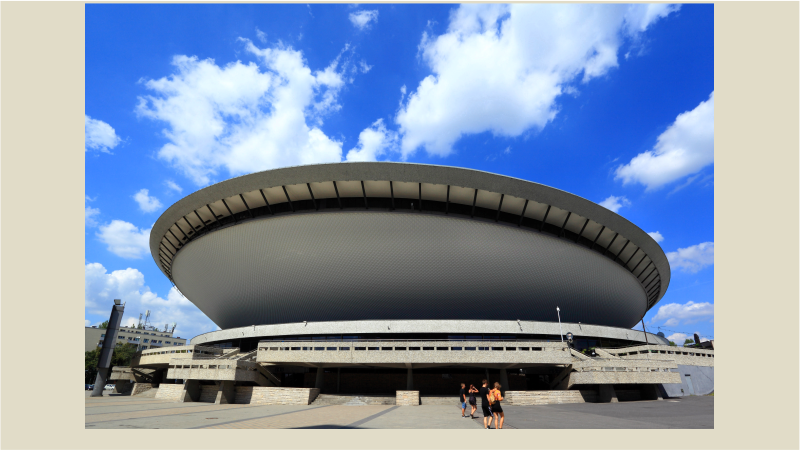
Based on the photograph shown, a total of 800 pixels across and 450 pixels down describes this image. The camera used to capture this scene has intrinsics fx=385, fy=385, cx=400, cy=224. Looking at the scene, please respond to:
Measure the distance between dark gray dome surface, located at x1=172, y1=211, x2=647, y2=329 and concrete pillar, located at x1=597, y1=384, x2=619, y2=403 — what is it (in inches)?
305

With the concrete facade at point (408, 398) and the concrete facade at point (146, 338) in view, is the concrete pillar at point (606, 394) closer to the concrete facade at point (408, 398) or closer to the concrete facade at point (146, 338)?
the concrete facade at point (408, 398)

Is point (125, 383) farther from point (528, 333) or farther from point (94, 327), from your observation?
point (94, 327)

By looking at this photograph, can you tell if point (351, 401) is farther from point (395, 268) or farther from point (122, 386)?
point (122, 386)

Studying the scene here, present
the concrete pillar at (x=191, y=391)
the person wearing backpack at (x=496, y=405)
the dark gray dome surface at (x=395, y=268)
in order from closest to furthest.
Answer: the person wearing backpack at (x=496, y=405)
the concrete pillar at (x=191, y=391)
the dark gray dome surface at (x=395, y=268)

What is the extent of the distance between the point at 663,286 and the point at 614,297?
13354mm

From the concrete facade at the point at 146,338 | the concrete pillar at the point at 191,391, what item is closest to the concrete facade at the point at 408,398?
the concrete pillar at the point at 191,391

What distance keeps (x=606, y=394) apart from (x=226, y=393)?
1932cm

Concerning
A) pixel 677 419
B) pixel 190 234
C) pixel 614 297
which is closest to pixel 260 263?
pixel 190 234

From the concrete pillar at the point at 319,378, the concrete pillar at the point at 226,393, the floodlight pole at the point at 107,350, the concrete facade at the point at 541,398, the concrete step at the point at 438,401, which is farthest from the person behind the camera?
the floodlight pole at the point at 107,350

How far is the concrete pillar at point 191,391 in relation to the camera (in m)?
21.1

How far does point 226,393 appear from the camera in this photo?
1991cm

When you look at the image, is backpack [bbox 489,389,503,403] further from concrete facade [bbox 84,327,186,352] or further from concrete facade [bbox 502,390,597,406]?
concrete facade [bbox 84,327,186,352]

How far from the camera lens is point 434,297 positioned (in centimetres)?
2533

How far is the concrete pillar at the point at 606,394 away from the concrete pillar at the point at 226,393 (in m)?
18.9
